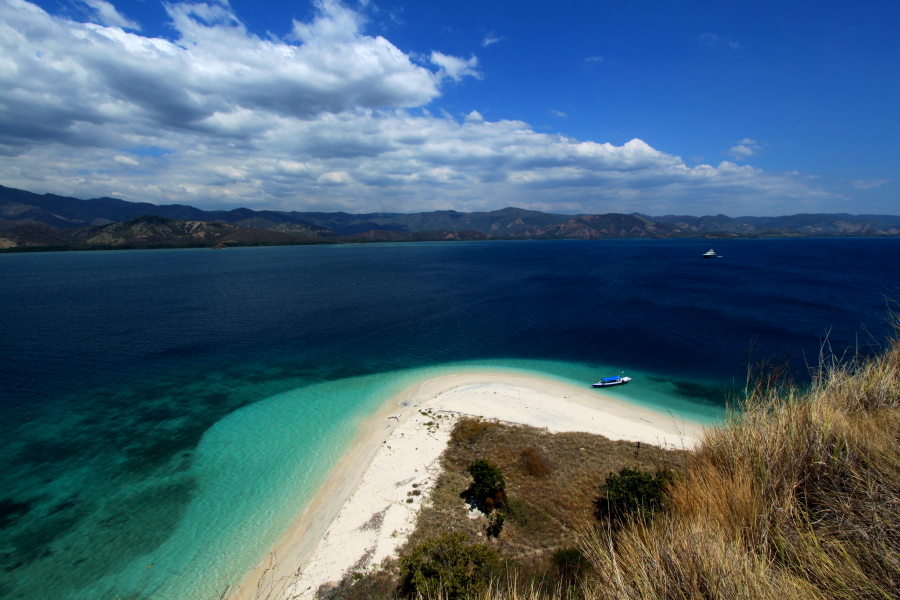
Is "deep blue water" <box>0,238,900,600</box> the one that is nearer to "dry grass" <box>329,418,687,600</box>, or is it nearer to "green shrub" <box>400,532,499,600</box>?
"dry grass" <box>329,418,687,600</box>

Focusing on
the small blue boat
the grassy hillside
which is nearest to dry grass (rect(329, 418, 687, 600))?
the grassy hillside

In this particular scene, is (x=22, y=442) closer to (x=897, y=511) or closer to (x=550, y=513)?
(x=550, y=513)

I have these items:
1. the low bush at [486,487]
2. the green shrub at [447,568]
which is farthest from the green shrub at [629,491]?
the green shrub at [447,568]

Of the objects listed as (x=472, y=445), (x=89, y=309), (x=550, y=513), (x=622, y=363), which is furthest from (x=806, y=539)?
(x=89, y=309)

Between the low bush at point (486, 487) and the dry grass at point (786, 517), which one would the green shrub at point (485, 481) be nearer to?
the low bush at point (486, 487)

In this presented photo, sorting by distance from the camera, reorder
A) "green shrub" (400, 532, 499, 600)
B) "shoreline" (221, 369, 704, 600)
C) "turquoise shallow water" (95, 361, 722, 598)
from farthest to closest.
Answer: "turquoise shallow water" (95, 361, 722, 598) < "shoreline" (221, 369, 704, 600) < "green shrub" (400, 532, 499, 600)

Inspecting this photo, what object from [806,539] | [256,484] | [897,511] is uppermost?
[897,511]
